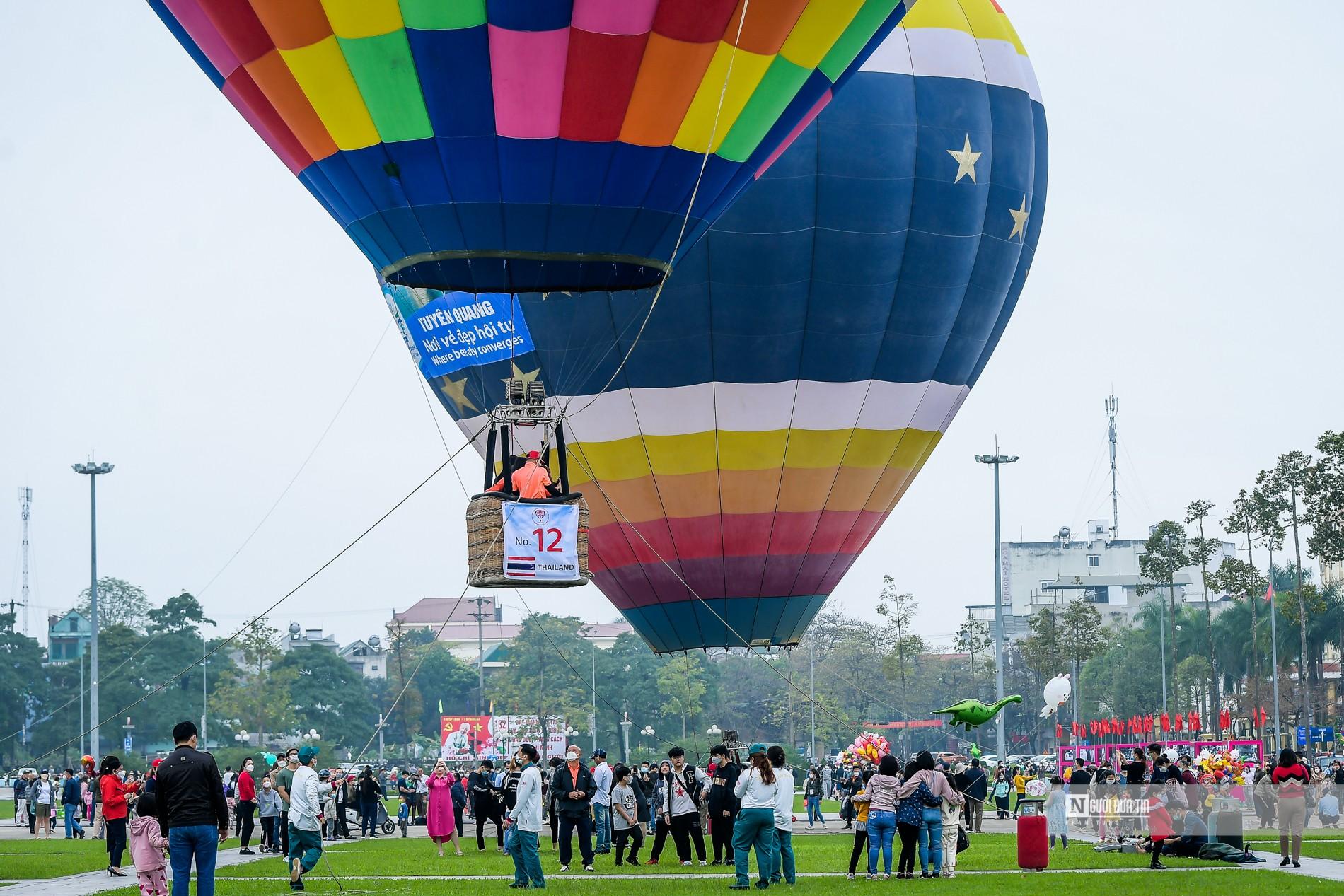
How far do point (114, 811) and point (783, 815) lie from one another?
9.05 m

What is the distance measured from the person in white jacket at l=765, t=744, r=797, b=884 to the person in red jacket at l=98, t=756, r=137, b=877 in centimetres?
817

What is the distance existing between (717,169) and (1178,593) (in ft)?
408

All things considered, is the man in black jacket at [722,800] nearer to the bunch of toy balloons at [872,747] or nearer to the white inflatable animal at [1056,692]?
the bunch of toy balloons at [872,747]

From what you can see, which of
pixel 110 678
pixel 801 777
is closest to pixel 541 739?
pixel 110 678

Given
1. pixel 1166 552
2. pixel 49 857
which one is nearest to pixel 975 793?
pixel 49 857

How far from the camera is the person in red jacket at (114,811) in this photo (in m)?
20.9

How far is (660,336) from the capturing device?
24.8 meters

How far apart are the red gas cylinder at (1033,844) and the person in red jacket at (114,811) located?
10387 mm

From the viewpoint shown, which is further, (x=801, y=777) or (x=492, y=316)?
(x=801, y=777)

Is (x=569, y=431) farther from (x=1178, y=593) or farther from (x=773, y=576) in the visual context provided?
(x=1178, y=593)

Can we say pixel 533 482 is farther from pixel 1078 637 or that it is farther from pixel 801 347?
pixel 1078 637

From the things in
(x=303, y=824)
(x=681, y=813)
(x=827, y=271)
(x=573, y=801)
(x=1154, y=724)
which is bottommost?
(x=1154, y=724)

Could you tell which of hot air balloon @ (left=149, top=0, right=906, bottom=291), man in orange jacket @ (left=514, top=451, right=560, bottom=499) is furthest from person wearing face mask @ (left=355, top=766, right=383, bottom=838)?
hot air balloon @ (left=149, top=0, right=906, bottom=291)

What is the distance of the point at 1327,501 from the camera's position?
225 feet
